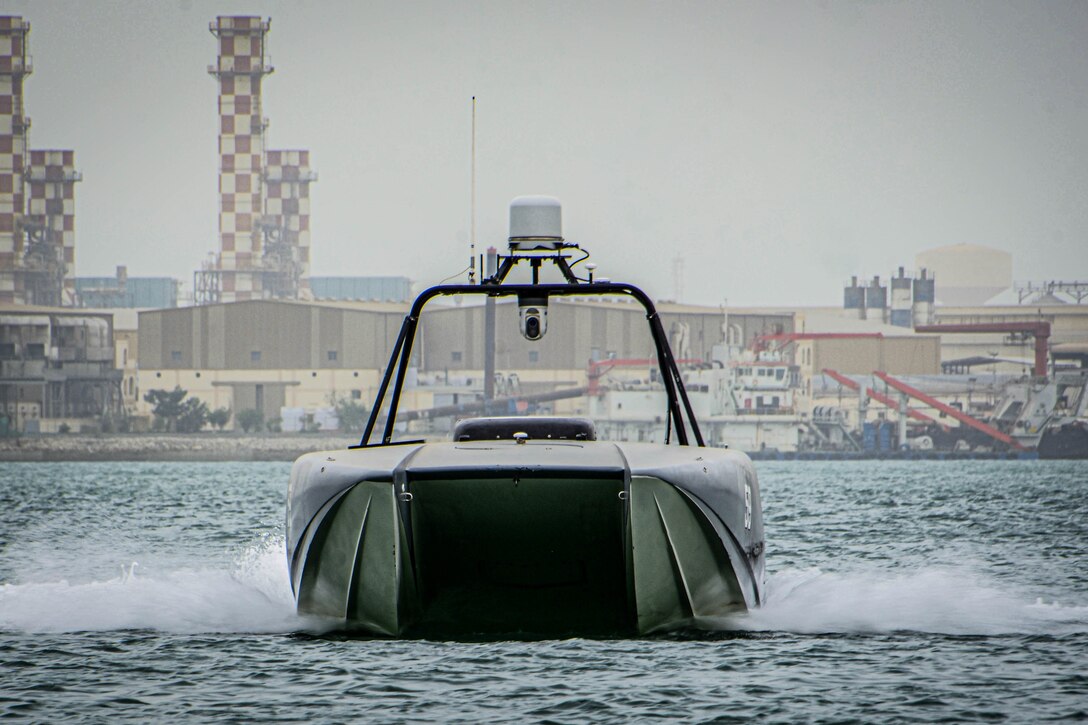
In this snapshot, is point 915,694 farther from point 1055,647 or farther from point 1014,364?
point 1014,364

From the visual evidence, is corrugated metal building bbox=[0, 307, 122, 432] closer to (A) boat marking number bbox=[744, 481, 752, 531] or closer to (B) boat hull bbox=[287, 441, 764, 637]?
→ (B) boat hull bbox=[287, 441, 764, 637]

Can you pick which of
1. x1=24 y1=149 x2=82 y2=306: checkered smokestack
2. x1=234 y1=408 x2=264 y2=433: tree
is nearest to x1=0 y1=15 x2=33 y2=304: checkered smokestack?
x1=24 y1=149 x2=82 y2=306: checkered smokestack

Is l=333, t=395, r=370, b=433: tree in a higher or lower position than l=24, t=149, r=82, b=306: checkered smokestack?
lower

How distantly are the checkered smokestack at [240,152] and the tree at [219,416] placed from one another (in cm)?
1342

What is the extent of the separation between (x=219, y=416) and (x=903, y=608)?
8511 centimetres

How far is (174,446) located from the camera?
299 feet

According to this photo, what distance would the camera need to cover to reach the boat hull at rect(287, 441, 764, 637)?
8.07 meters

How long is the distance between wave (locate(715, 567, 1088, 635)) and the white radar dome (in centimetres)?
279

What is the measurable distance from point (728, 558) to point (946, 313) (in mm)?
101300

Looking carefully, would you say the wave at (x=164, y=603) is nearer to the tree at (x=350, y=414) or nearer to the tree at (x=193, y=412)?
the tree at (x=350, y=414)

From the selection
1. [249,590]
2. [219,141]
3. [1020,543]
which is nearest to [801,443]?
[219,141]

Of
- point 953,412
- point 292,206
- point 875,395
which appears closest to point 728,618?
point 875,395

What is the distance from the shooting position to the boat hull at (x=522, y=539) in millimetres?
8070

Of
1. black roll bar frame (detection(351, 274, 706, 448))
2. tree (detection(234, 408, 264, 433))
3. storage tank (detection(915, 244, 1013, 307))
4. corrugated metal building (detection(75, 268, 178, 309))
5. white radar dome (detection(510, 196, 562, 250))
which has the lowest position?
tree (detection(234, 408, 264, 433))
